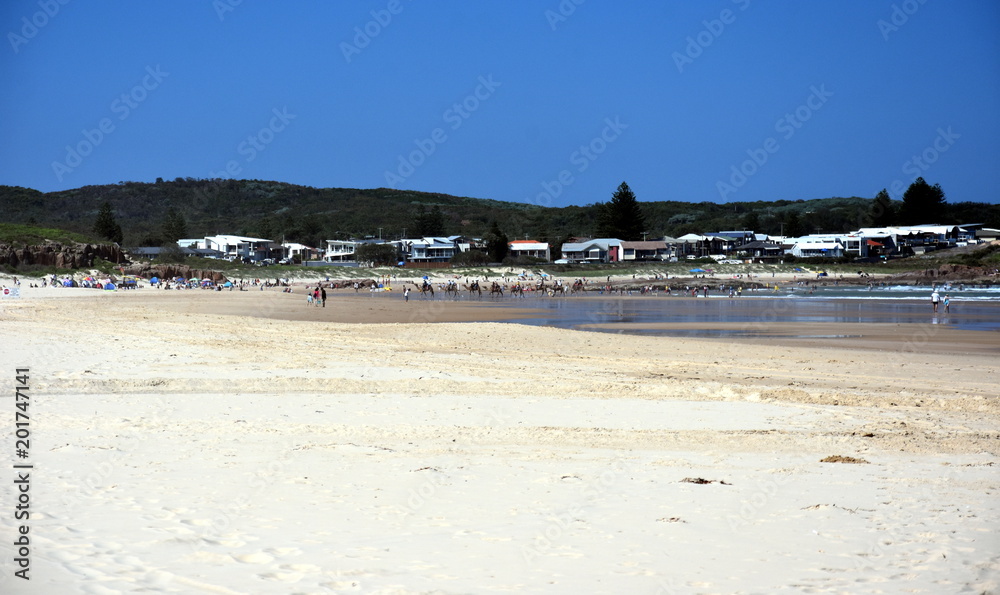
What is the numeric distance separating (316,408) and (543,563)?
511cm

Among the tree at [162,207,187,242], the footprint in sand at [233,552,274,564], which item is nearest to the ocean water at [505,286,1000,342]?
the footprint in sand at [233,552,274,564]

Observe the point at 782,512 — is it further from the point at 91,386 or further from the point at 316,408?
the point at 91,386

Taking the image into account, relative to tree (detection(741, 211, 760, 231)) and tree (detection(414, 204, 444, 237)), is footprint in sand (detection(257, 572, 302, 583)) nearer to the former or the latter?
tree (detection(414, 204, 444, 237))

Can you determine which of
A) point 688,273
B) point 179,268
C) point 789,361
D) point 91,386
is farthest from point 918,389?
point 688,273

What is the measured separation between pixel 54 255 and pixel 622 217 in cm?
7498

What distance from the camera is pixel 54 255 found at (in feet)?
183

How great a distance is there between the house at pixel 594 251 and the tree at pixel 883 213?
5034cm

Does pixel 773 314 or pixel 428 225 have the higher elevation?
pixel 428 225

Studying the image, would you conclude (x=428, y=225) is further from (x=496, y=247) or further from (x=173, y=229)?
(x=173, y=229)

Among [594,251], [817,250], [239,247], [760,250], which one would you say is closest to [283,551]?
[239,247]

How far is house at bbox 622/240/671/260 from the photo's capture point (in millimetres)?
104125

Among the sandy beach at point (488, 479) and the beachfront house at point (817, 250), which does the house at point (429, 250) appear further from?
the sandy beach at point (488, 479)

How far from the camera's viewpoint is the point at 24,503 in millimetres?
4742

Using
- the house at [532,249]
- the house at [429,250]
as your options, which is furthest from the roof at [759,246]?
the house at [429,250]
